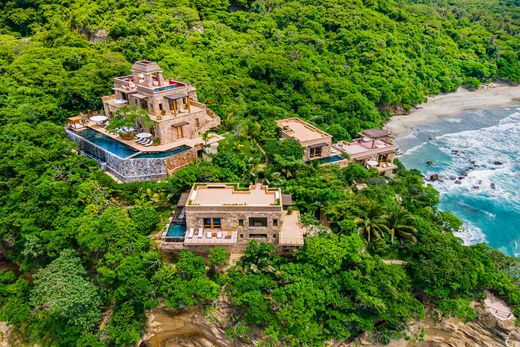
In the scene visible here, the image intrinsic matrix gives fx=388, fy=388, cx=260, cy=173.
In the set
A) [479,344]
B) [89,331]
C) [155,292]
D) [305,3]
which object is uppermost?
[305,3]

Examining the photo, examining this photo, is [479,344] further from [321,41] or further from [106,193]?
[321,41]

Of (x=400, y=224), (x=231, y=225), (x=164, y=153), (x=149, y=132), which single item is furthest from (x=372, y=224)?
(x=149, y=132)

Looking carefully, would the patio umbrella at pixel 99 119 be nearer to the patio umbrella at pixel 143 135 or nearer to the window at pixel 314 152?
the patio umbrella at pixel 143 135

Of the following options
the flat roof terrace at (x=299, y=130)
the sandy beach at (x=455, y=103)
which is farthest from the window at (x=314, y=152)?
the sandy beach at (x=455, y=103)

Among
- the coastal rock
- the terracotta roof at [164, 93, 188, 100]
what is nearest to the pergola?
the terracotta roof at [164, 93, 188, 100]

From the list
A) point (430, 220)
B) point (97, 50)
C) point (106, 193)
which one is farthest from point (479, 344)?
point (97, 50)

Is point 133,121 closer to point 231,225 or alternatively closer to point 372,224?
point 231,225
